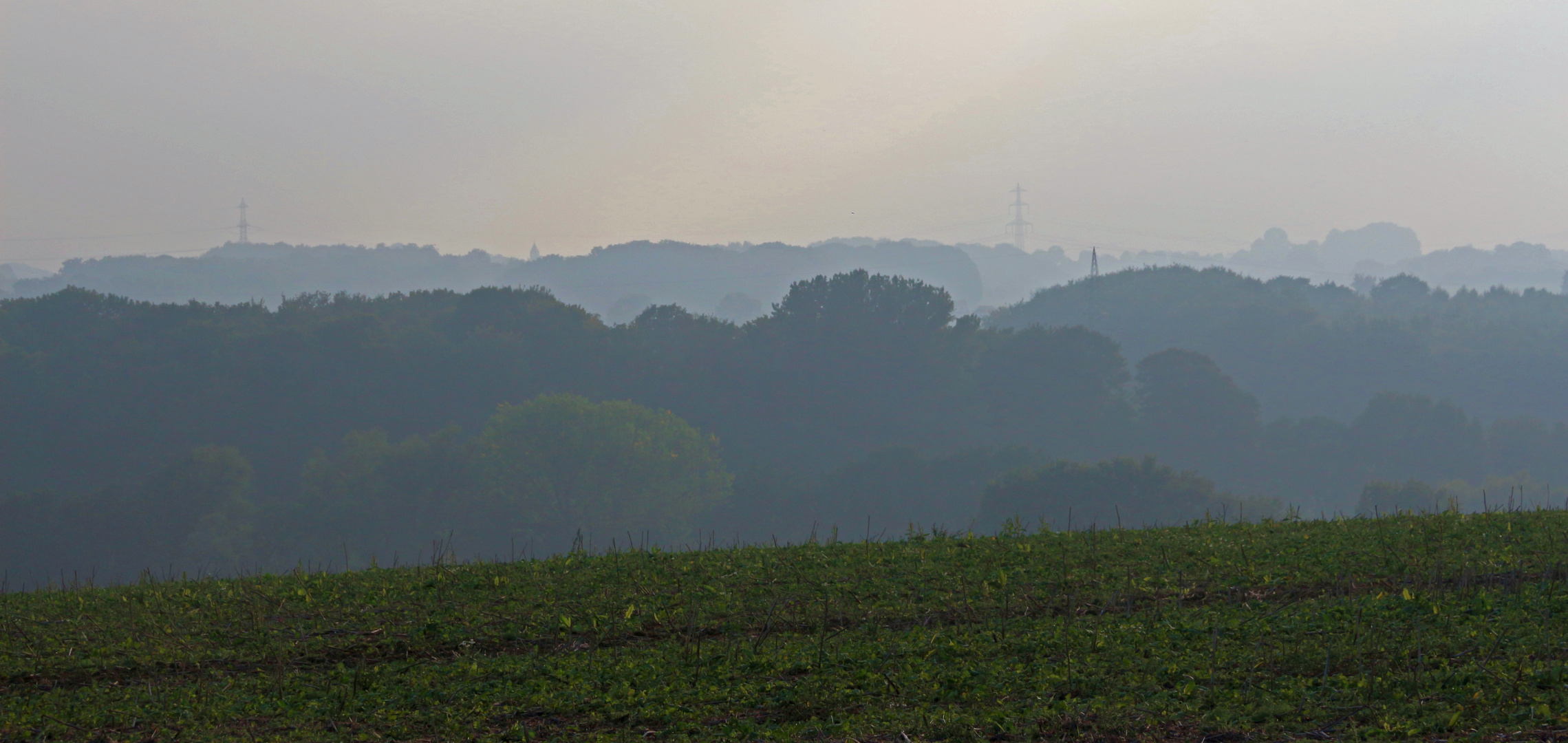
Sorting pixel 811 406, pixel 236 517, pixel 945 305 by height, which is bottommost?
pixel 236 517

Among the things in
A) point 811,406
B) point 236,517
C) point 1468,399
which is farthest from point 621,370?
point 1468,399

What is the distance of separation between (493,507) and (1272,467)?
5396 centimetres

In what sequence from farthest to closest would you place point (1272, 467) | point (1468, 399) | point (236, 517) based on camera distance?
point (1468, 399) < point (1272, 467) < point (236, 517)

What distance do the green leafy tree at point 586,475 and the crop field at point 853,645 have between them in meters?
51.0

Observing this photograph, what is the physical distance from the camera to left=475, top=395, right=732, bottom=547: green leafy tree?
63781 millimetres

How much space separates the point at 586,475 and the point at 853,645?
57.3 metres

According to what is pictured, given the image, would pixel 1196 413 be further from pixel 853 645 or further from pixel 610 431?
pixel 853 645

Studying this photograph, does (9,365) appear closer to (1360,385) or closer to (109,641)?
(109,641)

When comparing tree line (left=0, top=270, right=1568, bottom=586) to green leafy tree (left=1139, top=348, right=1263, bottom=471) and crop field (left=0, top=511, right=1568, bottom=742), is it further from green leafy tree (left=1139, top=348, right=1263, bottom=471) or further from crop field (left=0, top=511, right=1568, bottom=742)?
crop field (left=0, top=511, right=1568, bottom=742)

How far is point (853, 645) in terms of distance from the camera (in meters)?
9.08

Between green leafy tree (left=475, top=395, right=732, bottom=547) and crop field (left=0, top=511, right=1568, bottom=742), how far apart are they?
2008 inches

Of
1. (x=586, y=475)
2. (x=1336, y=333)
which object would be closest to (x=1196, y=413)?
(x=1336, y=333)

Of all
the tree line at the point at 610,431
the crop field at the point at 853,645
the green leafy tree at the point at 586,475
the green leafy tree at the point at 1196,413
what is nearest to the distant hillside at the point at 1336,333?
the tree line at the point at 610,431

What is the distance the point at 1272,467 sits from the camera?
81875 mm
